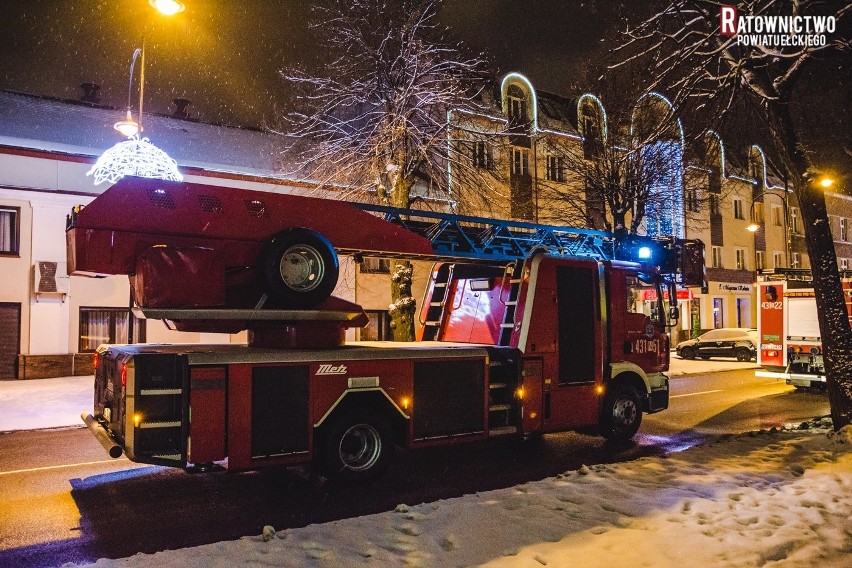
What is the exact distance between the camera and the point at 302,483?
7.34 meters

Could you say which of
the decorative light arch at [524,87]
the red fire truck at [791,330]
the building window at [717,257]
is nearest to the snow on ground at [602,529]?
the red fire truck at [791,330]

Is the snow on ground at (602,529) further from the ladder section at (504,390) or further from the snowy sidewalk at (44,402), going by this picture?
the snowy sidewalk at (44,402)

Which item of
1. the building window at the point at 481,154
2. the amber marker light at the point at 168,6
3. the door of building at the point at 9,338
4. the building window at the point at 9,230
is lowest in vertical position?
the door of building at the point at 9,338

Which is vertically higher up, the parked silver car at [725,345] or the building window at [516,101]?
the building window at [516,101]

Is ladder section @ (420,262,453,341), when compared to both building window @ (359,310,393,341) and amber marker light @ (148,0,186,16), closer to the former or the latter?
amber marker light @ (148,0,186,16)

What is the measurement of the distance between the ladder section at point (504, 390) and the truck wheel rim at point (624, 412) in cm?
203

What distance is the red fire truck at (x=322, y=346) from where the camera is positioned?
6152 mm

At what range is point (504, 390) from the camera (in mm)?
8305

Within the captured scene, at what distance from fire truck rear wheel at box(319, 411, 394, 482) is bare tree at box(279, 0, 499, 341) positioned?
985 centimetres

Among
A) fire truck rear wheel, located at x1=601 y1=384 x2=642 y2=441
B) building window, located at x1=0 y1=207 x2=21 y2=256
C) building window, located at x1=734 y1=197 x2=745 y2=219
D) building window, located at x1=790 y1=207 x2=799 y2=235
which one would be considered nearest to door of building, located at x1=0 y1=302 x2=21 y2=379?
building window, located at x1=0 y1=207 x2=21 y2=256

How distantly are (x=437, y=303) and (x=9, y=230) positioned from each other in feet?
47.9

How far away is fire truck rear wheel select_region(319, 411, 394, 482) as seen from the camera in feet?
22.6

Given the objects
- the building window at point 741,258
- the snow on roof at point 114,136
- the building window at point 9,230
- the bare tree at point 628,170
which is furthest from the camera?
the building window at point 741,258

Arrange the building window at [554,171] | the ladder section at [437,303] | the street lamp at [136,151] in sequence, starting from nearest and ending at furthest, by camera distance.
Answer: the ladder section at [437,303], the street lamp at [136,151], the building window at [554,171]
